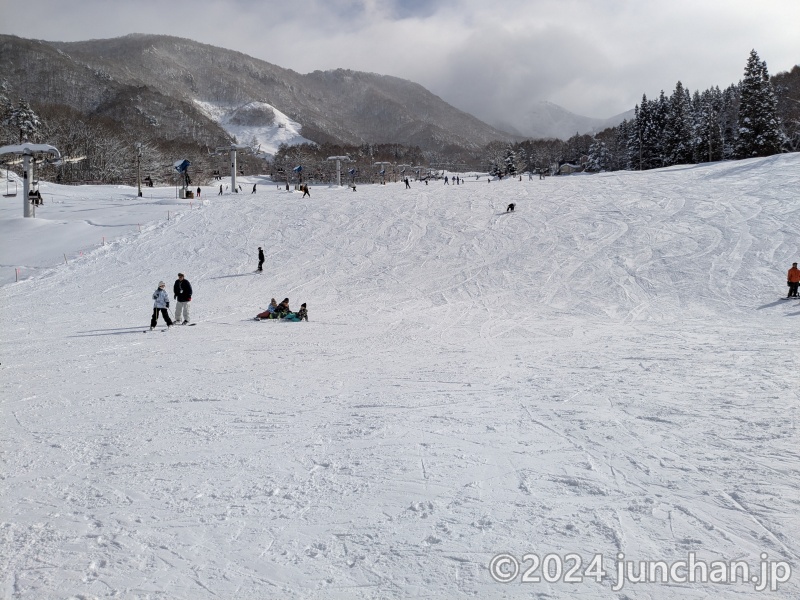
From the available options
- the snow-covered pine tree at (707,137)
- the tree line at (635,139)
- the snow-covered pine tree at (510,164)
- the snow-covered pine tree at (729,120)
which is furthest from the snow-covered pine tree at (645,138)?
the snow-covered pine tree at (510,164)

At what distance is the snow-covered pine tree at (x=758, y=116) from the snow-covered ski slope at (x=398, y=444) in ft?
148

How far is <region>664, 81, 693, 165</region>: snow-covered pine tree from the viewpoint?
63.8m

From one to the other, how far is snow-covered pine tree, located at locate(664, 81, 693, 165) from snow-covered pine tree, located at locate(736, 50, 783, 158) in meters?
9.66

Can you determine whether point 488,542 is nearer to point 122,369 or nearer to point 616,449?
point 616,449

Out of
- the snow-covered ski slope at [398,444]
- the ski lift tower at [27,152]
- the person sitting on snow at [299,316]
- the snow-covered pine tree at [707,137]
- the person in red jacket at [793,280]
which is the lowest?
the person sitting on snow at [299,316]

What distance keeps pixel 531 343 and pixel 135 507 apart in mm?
9312

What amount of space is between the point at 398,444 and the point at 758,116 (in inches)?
2519

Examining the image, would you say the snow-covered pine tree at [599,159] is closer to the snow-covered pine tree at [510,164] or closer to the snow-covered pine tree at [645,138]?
the snow-covered pine tree at [645,138]

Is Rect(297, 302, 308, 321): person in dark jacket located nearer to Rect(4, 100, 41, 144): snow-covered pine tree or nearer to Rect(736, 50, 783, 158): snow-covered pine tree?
Rect(736, 50, 783, 158): snow-covered pine tree

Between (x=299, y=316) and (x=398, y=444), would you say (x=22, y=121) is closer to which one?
(x=299, y=316)

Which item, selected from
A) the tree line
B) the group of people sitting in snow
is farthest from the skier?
the tree line

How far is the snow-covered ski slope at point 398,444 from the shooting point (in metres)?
3.73

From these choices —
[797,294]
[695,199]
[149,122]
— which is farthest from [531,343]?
[149,122]

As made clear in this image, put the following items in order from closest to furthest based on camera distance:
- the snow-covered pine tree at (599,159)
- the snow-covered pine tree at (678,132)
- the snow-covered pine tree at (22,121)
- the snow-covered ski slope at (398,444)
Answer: the snow-covered ski slope at (398,444)
the snow-covered pine tree at (678,132)
the snow-covered pine tree at (22,121)
the snow-covered pine tree at (599,159)
